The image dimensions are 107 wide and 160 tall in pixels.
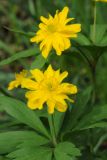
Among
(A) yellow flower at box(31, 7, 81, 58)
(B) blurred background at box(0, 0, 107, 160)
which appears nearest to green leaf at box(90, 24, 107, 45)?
(B) blurred background at box(0, 0, 107, 160)

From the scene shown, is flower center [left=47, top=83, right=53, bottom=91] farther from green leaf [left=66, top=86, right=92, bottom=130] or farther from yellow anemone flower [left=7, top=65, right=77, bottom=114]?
green leaf [left=66, top=86, right=92, bottom=130]

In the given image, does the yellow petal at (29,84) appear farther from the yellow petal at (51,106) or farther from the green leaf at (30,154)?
the green leaf at (30,154)

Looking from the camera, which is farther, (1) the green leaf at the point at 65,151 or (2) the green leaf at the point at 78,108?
(2) the green leaf at the point at 78,108

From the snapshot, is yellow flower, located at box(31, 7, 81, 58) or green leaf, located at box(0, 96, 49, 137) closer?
yellow flower, located at box(31, 7, 81, 58)

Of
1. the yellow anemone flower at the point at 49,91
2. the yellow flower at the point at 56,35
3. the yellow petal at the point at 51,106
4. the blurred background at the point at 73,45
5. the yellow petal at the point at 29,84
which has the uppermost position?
the yellow flower at the point at 56,35

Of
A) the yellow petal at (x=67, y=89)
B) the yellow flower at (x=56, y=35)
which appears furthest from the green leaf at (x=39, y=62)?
the yellow petal at (x=67, y=89)

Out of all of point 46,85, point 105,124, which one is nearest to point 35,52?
point 46,85
